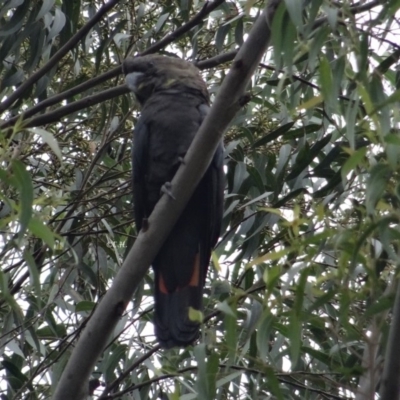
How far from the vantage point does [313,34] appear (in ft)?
4.87

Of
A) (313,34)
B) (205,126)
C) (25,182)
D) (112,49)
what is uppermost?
(112,49)

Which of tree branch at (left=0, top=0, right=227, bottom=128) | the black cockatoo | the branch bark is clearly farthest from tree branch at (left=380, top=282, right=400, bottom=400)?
tree branch at (left=0, top=0, right=227, bottom=128)

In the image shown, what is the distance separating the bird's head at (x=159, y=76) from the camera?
8.23ft

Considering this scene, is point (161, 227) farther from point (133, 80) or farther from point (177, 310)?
point (133, 80)

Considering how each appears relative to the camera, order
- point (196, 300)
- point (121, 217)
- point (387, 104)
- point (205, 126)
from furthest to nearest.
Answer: point (121, 217) → point (196, 300) → point (205, 126) → point (387, 104)

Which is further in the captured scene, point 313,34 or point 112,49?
point 112,49

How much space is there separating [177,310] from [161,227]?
23.1 inches

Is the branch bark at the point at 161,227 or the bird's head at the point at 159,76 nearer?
the branch bark at the point at 161,227

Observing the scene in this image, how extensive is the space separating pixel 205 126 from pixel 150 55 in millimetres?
1051

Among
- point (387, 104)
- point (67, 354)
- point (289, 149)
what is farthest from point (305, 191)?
point (387, 104)

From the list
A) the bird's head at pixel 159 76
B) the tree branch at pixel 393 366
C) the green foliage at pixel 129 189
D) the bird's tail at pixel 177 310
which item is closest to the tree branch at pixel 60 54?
the green foliage at pixel 129 189

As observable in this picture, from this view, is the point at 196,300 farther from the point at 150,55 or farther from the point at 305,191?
the point at 150,55

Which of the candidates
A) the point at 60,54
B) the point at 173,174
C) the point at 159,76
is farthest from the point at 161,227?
the point at 159,76

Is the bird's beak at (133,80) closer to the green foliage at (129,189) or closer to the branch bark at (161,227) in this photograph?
the green foliage at (129,189)
